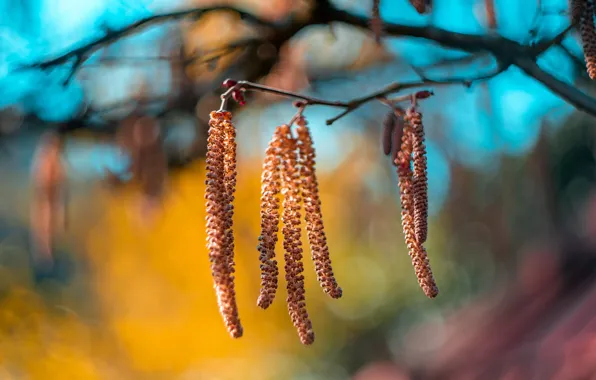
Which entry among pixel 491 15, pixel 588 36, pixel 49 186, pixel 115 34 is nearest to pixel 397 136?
pixel 588 36

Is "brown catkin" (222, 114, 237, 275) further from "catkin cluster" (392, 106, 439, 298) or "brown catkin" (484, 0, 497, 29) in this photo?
"brown catkin" (484, 0, 497, 29)

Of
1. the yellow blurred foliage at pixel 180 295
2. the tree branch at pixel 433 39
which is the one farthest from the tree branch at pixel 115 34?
the yellow blurred foliage at pixel 180 295

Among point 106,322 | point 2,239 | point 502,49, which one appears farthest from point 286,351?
point 502,49

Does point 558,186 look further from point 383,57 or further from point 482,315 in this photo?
point 383,57

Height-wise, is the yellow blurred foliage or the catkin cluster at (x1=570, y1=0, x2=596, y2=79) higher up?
the catkin cluster at (x1=570, y1=0, x2=596, y2=79)

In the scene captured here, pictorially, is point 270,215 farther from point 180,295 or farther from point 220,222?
point 180,295

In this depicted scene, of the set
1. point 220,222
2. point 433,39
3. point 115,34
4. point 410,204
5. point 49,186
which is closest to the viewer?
point 220,222

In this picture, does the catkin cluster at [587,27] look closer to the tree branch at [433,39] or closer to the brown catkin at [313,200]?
the tree branch at [433,39]

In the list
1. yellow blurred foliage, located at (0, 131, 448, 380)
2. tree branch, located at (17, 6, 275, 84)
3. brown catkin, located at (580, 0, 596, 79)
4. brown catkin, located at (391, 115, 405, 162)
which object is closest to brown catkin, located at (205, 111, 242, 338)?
brown catkin, located at (391, 115, 405, 162)
